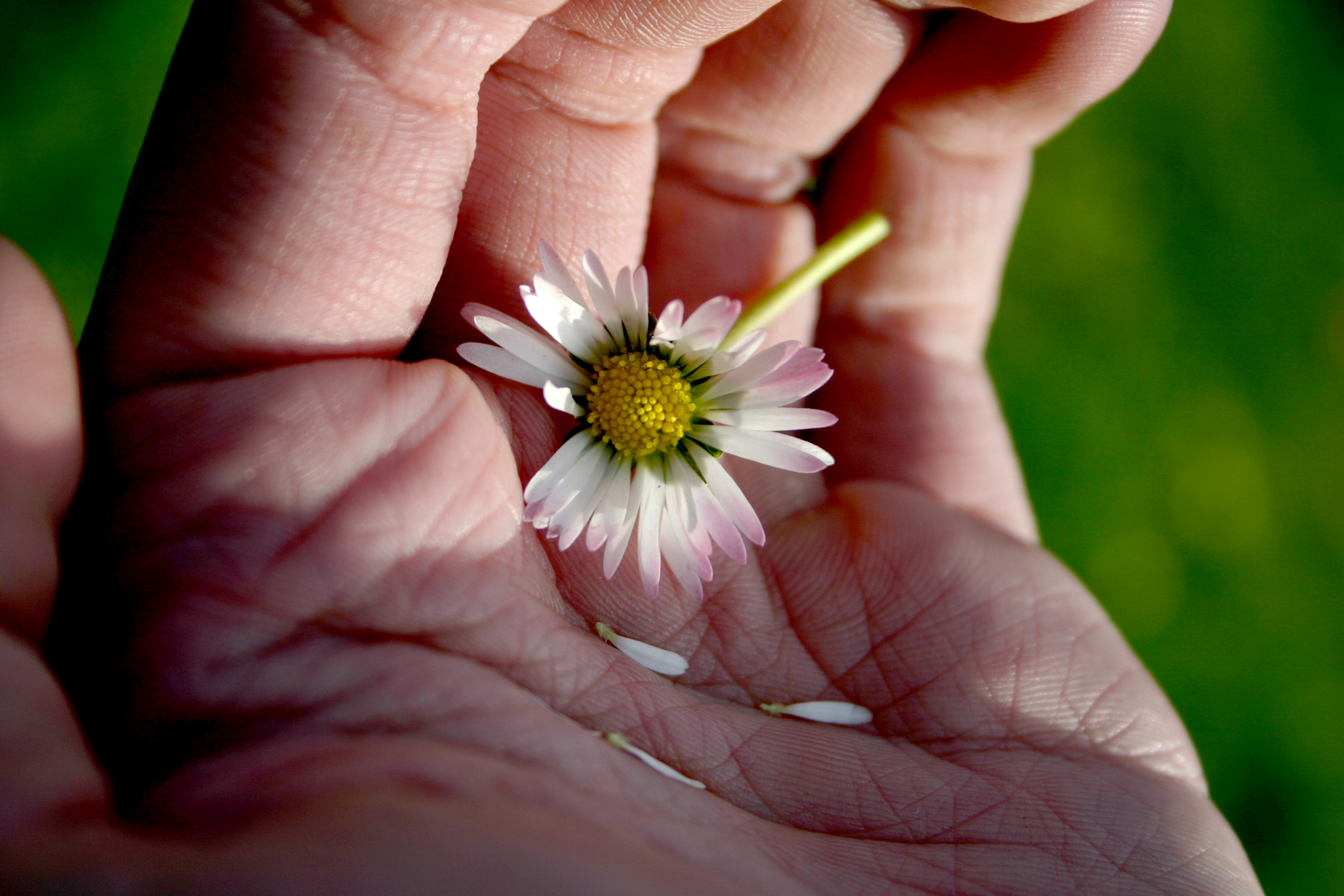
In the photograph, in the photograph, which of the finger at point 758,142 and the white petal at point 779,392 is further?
the finger at point 758,142

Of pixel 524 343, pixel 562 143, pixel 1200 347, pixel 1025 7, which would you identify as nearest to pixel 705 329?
pixel 524 343

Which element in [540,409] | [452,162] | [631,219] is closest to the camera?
[452,162]

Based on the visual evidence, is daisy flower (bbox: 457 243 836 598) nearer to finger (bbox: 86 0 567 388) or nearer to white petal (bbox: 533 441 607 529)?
white petal (bbox: 533 441 607 529)

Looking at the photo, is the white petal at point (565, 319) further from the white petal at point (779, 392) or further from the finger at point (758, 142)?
the finger at point (758, 142)

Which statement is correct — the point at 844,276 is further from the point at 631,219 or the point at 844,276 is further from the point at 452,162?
the point at 452,162

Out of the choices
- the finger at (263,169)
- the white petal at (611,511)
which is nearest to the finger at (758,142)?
the white petal at (611,511)

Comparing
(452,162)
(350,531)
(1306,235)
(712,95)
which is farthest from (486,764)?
(1306,235)

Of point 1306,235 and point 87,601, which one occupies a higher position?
point 1306,235
